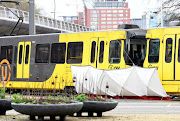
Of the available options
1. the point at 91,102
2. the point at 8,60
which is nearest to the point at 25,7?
the point at 8,60

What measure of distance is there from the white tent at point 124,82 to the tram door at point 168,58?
1221 millimetres

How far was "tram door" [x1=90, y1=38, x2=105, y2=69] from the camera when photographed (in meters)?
25.4

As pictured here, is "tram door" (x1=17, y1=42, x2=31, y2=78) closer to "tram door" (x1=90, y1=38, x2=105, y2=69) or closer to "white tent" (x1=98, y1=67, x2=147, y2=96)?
"tram door" (x1=90, y1=38, x2=105, y2=69)

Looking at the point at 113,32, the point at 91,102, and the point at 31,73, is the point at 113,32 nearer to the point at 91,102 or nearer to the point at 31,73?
the point at 31,73

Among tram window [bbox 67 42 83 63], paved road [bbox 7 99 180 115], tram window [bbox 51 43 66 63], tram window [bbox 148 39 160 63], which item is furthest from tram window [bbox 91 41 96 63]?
paved road [bbox 7 99 180 115]

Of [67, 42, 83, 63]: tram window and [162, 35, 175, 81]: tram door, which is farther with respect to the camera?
[67, 42, 83, 63]: tram window

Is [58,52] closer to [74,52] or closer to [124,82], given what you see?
[74,52]

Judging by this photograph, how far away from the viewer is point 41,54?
2809cm

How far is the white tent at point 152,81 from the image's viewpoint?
2336cm

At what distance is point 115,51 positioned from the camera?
82.2 ft

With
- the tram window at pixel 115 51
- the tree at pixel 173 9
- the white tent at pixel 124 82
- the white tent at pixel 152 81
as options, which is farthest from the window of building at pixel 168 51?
the tree at pixel 173 9

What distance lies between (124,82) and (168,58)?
7.90 ft

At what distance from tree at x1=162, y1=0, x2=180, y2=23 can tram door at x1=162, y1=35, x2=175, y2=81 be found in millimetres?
23170

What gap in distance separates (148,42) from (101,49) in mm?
2559
